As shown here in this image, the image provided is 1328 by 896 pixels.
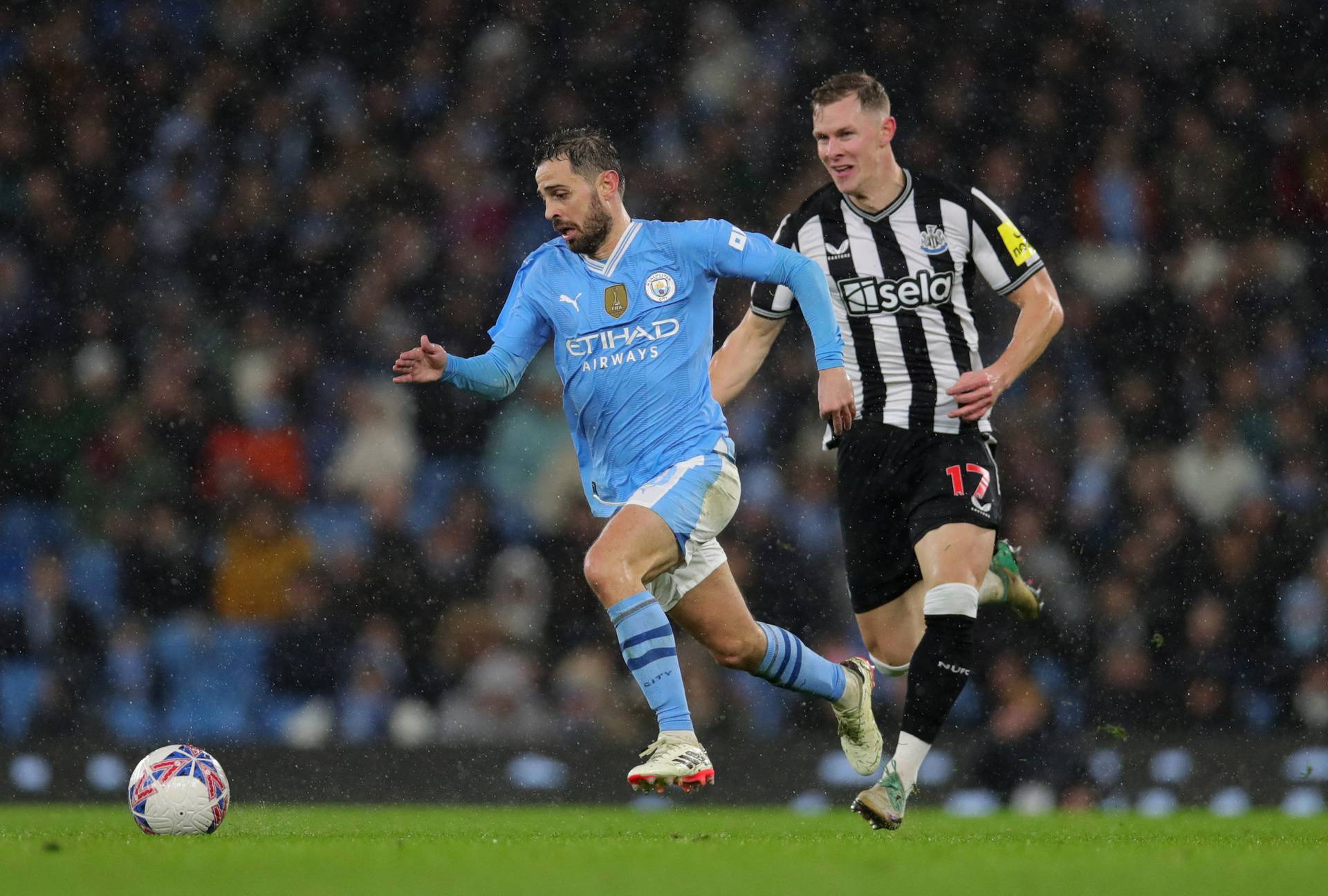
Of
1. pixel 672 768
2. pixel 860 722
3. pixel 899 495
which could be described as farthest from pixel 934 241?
pixel 672 768

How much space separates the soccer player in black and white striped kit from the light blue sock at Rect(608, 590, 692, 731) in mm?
1061

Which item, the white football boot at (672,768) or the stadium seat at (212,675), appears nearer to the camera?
the white football boot at (672,768)

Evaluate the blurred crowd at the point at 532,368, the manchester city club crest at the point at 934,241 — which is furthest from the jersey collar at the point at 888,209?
the blurred crowd at the point at 532,368

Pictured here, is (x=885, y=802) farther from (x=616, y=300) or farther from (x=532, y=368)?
(x=532, y=368)

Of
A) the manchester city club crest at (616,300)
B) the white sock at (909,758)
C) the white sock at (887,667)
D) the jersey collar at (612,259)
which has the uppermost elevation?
the jersey collar at (612,259)

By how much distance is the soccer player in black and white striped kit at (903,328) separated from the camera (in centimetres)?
644

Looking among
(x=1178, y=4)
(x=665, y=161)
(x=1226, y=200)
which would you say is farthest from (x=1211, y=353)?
(x=665, y=161)

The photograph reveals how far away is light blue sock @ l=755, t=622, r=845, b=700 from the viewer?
6.39 meters

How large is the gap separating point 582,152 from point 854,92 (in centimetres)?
108

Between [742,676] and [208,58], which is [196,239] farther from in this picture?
[742,676]

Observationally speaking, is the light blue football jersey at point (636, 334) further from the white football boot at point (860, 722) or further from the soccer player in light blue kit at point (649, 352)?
the white football boot at point (860, 722)

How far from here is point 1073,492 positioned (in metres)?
10.6

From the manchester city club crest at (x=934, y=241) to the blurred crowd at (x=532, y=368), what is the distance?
2.70 metres

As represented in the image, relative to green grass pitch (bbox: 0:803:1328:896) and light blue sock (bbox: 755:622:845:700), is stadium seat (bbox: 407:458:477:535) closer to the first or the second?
green grass pitch (bbox: 0:803:1328:896)
